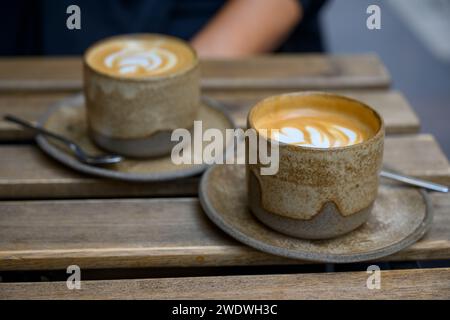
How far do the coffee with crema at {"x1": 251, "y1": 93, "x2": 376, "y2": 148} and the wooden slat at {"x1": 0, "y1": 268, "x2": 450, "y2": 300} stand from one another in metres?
0.13

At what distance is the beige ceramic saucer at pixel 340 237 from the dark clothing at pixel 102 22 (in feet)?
1.94

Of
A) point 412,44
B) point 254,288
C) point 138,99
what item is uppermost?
point 138,99

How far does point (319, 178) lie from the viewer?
59cm

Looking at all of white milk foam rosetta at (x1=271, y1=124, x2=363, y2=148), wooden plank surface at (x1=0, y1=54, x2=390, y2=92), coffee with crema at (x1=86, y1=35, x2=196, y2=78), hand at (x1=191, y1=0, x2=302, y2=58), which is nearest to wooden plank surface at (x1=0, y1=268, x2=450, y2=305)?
white milk foam rosetta at (x1=271, y1=124, x2=363, y2=148)

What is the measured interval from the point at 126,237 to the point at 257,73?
1.46ft

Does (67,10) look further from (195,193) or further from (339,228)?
(339,228)

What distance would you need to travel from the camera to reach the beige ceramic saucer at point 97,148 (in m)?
0.73

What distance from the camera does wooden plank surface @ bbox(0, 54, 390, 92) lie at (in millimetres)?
978

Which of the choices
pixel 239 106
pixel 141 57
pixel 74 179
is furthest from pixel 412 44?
pixel 74 179

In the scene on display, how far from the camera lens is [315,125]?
67cm

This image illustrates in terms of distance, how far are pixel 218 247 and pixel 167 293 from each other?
7 cm

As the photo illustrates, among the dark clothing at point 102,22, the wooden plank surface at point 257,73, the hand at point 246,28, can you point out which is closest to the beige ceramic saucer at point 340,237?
the wooden plank surface at point 257,73

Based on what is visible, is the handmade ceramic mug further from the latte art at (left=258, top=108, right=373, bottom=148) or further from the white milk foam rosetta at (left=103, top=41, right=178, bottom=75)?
the latte art at (left=258, top=108, right=373, bottom=148)

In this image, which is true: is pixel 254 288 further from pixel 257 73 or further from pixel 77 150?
pixel 257 73
